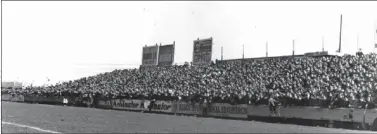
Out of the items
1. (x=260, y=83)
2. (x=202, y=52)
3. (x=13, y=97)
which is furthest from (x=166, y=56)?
(x=13, y=97)

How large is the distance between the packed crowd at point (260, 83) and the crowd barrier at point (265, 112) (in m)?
0.42

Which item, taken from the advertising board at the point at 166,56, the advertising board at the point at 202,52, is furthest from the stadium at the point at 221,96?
the advertising board at the point at 202,52

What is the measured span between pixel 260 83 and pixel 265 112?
6.84 metres

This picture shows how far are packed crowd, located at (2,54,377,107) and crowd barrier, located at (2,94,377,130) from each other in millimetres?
420

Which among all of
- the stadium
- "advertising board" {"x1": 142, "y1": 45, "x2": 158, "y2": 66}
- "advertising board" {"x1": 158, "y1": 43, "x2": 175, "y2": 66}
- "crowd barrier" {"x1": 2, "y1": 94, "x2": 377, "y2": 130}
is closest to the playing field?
the stadium

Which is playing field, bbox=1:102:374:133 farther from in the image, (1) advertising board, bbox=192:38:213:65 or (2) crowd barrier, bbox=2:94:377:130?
(1) advertising board, bbox=192:38:213:65

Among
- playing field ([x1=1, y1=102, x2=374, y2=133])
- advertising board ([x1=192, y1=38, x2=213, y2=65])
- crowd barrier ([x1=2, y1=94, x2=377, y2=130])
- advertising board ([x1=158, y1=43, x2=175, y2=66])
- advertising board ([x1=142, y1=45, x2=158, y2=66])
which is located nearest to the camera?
playing field ([x1=1, y1=102, x2=374, y2=133])

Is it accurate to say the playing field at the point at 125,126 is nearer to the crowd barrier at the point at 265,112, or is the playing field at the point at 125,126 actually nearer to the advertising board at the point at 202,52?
the crowd barrier at the point at 265,112

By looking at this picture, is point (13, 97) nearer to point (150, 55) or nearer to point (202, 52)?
point (150, 55)

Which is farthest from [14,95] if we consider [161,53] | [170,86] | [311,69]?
[311,69]

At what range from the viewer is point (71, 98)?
55156 mm

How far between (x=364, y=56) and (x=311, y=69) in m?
4.14

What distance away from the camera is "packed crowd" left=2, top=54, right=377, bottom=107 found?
92.0 ft

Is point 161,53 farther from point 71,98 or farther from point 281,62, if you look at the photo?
point 281,62
